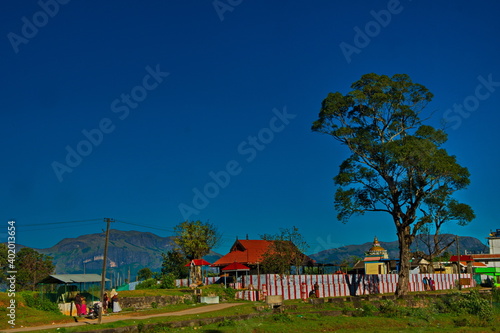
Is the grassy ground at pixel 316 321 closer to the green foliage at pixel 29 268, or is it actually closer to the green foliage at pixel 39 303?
the green foliage at pixel 39 303

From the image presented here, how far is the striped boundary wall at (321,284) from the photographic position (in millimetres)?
43188

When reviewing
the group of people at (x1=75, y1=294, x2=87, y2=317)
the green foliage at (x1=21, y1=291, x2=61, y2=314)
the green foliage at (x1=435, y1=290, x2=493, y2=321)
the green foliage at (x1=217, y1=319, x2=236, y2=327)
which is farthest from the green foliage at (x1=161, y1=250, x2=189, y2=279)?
the green foliage at (x1=217, y1=319, x2=236, y2=327)

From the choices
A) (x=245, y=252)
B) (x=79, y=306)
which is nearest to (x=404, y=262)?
(x=245, y=252)

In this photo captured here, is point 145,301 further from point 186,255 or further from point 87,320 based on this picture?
point 186,255

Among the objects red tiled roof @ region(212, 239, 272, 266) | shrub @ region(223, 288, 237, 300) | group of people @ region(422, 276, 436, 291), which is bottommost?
group of people @ region(422, 276, 436, 291)

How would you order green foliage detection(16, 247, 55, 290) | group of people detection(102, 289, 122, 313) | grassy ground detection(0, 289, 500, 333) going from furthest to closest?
green foliage detection(16, 247, 55, 290) → group of people detection(102, 289, 122, 313) → grassy ground detection(0, 289, 500, 333)

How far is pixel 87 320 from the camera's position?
2981 cm

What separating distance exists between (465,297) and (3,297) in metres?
28.8

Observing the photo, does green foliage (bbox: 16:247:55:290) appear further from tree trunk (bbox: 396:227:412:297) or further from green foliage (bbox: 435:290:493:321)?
green foliage (bbox: 435:290:493:321)

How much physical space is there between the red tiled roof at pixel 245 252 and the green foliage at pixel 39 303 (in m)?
31.5

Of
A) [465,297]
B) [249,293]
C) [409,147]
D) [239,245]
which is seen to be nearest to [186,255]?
[239,245]

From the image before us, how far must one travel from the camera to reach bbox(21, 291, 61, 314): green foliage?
31172 mm

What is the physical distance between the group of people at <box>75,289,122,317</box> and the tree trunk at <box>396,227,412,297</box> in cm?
2301

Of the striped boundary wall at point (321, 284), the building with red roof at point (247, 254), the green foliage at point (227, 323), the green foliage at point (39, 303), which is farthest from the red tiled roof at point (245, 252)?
the green foliage at point (227, 323)
